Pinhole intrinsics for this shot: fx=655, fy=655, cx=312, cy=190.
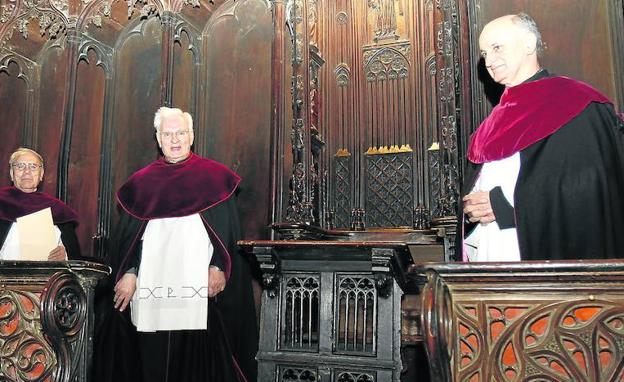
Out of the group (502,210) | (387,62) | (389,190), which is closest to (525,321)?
(502,210)

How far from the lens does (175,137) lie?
4160 millimetres

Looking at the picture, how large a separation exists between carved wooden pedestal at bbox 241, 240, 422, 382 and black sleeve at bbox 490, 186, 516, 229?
879mm

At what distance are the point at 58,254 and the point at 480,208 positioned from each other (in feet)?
8.98

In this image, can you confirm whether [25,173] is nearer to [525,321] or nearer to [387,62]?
[387,62]

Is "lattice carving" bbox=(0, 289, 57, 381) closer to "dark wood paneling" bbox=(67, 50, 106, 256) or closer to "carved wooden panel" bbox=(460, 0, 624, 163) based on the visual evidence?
"carved wooden panel" bbox=(460, 0, 624, 163)

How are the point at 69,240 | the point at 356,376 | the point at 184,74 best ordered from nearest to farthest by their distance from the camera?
the point at 356,376 < the point at 69,240 < the point at 184,74

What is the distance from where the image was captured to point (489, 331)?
1962 millimetres

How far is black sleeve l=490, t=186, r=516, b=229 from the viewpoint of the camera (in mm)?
2752

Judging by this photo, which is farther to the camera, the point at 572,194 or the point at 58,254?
the point at 58,254

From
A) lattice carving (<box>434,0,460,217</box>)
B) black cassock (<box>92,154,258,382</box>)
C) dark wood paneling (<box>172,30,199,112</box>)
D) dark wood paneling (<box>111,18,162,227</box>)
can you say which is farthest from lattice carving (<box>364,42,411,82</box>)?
black cassock (<box>92,154,258,382</box>)

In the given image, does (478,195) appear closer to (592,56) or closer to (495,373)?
(495,373)

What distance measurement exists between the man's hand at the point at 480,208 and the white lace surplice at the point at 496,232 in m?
A: 0.09

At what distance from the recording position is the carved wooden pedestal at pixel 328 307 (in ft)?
11.7

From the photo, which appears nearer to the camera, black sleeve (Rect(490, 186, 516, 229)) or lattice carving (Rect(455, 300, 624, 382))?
lattice carving (Rect(455, 300, 624, 382))
